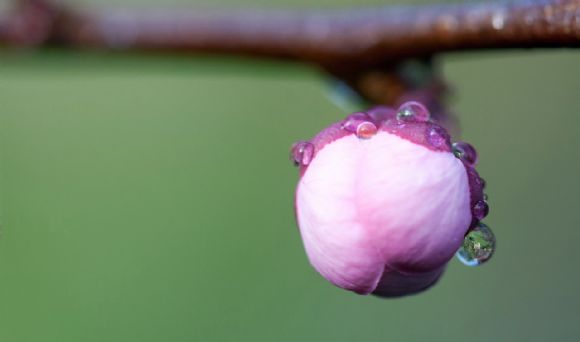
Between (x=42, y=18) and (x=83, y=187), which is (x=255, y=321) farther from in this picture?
(x=42, y=18)

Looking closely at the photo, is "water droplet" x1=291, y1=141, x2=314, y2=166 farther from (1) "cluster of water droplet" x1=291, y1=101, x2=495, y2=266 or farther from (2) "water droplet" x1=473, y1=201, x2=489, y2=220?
(2) "water droplet" x1=473, y1=201, x2=489, y2=220

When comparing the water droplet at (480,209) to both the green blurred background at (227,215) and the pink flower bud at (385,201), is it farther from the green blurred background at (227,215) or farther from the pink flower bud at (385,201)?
the green blurred background at (227,215)

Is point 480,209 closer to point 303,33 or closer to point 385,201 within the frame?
point 385,201

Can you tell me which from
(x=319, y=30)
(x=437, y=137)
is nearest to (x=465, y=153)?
(x=437, y=137)

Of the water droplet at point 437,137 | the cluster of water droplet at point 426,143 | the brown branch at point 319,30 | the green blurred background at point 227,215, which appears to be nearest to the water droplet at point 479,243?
the cluster of water droplet at point 426,143

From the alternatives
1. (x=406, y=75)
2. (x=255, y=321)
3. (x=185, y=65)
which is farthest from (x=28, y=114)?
(x=406, y=75)
